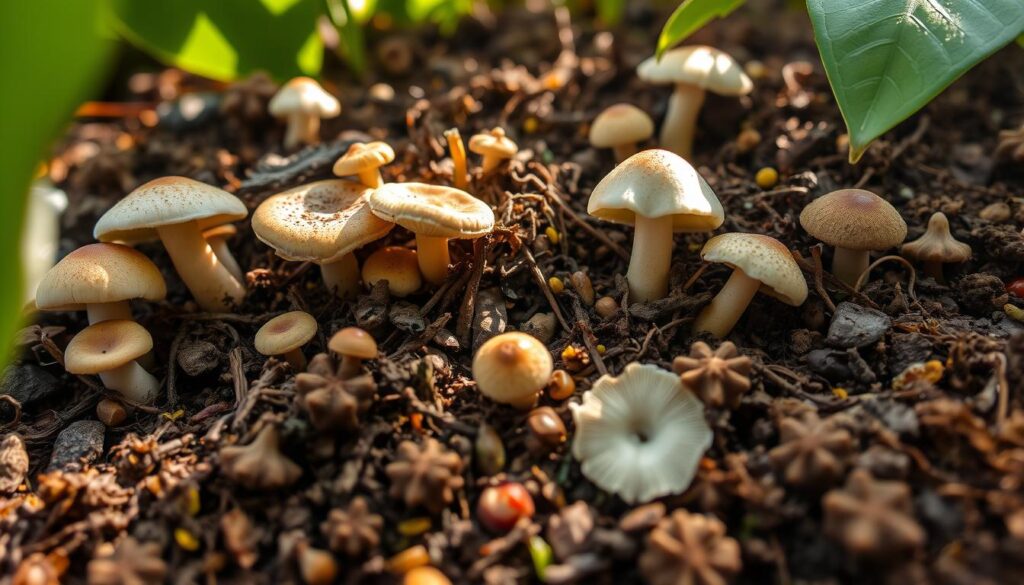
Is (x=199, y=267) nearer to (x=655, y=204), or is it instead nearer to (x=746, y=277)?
(x=655, y=204)

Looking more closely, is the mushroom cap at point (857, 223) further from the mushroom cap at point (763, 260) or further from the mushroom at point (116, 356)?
the mushroom at point (116, 356)

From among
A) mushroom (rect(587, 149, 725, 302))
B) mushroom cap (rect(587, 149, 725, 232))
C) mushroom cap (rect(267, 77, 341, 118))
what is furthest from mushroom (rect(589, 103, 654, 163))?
mushroom cap (rect(267, 77, 341, 118))

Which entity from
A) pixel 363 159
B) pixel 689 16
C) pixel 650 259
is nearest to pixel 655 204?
pixel 650 259

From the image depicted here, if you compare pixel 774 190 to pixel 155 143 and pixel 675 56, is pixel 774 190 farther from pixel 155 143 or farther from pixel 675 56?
pixel 155 143

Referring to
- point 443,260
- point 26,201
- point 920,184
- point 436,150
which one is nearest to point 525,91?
point 436,150

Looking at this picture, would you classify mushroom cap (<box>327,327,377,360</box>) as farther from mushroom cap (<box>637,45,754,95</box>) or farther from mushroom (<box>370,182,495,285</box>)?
mushroom cap (<box>637,45,754,95</box>)

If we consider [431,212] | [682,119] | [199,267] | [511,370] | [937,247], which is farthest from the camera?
[682,119]

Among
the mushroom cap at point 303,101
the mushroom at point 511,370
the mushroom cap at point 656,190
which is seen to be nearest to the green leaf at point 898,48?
the mushroom cap at point 656,190

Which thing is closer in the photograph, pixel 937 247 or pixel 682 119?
pixel 937 247
